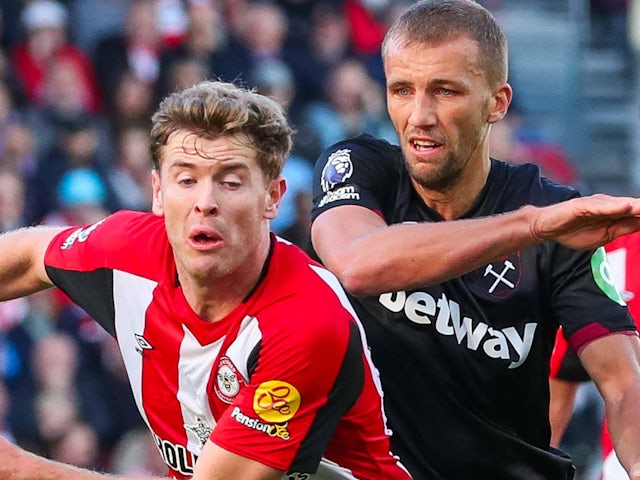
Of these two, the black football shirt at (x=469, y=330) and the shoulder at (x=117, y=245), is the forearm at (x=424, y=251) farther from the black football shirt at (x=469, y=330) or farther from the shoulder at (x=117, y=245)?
the shoulder at (x=117, y=245)

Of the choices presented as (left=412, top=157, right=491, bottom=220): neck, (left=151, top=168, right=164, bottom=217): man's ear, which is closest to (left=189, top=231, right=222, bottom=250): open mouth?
(left=151, top=168, right=164, bottom=217): man's ear

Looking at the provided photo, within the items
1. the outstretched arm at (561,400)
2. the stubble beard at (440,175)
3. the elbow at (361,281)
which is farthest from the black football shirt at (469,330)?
the outstretched arm at (561,400)

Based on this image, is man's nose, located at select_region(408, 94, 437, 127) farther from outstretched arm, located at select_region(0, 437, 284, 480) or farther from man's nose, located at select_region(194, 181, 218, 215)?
outstretched arm, located at select_region(0, 437, 284, 480)

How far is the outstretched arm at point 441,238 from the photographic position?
11.7 feet

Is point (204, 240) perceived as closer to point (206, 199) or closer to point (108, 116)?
point (206, 199)

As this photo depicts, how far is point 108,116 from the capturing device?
32.4ft

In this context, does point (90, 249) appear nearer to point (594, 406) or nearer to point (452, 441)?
point (452, 441)

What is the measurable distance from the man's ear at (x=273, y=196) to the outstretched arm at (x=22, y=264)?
784 millimetres

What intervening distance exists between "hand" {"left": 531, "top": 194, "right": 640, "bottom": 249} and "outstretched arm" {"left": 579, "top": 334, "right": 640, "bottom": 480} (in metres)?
0.89

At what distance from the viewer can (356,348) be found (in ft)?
13.4

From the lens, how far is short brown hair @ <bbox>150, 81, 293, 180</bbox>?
4.15 meters

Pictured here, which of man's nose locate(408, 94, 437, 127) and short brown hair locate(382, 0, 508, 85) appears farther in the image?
short brown hair locate(382, 0, 508, 85)

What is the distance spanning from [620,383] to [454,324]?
527 mm

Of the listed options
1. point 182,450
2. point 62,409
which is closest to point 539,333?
point 182,450
